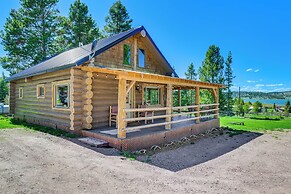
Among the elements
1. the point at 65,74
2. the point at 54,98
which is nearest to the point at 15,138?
the point at 54,98

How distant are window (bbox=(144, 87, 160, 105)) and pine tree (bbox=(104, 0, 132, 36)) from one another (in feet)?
62.9

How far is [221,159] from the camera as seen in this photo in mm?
6074

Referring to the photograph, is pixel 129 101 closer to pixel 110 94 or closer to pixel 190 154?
pixel 110 94

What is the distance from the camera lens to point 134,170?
471 cm

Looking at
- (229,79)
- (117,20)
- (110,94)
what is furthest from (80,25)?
(229,79)

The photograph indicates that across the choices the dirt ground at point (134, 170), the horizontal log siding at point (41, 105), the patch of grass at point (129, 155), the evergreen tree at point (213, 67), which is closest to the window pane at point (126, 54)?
the horizontal log siding at point (41, 105)

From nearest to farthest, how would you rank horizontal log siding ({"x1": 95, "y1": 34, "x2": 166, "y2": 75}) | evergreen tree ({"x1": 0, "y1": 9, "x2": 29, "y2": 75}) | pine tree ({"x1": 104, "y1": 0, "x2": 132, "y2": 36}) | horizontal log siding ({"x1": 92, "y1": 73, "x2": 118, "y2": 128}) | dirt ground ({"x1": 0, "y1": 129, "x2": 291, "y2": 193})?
dirt ground ({"x1": 0, "y1": 129, "x2": 291, "y2": 193}) → horizontal log siding ({"x1": 92, "y1": 73, "x2": 118, "y2": 128}) → horizontal log siding ({"x1": 95, "y1": 34, "x2": 166, "y2": 75}) → evergreen tree ({"x1": 0, "y1": 9, "x2": 29, "y2": 75}) → pine tree ({"x1": 104, "y1": 0, "x2": 132, "y2": 36})

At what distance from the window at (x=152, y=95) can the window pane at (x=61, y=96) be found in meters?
4.88

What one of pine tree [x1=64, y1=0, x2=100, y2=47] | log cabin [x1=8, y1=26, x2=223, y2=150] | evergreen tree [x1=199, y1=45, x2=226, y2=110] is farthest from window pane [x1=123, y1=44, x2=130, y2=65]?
evergreen tree [x1=199, y1=45, x2=226, y2=110]

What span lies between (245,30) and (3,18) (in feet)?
122

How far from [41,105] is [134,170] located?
8100 millimetres

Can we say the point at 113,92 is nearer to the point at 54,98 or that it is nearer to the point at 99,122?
the point at 99,122

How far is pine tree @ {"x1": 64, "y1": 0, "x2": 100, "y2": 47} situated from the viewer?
27.1m

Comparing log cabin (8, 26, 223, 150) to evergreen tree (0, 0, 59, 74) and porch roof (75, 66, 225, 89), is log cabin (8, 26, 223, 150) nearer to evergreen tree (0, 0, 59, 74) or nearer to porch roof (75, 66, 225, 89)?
porch roof (75, 66, 225, 89)
